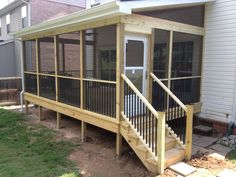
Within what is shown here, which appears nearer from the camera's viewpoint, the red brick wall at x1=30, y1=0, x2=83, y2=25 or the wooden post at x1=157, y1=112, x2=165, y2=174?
the wooden post at x1=157, y1=112, x2=165, y2=174

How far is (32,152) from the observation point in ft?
18.9

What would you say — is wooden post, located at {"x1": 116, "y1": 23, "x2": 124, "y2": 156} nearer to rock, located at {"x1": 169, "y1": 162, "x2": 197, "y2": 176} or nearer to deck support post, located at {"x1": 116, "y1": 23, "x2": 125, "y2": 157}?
deck support post, located at {"x1": 116, "y1": 23, "x2": 125, "y2": 157}

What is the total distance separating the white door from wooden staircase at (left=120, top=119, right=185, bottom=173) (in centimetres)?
57

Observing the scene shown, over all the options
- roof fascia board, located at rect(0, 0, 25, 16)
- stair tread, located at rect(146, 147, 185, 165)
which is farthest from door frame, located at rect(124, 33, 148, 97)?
roof fascia board, located at rect(0, 0, 25, 16)

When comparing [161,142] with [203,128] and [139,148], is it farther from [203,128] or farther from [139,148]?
[203,128]

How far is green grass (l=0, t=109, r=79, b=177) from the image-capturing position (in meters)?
4.73

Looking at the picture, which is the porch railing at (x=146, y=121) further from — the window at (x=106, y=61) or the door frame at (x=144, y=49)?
the window at (x=106, y=61)

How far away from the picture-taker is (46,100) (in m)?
8.09

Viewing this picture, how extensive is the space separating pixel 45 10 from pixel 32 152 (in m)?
10.5

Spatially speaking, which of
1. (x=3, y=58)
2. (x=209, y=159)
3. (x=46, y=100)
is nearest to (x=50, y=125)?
(x=46, y=100)

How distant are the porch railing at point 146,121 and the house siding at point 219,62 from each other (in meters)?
2.76

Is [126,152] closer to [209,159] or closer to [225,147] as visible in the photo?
[209,159]

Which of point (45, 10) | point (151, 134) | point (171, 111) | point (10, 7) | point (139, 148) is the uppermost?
point (10, 7)

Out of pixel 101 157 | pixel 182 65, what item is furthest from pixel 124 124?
pixel 182 65
